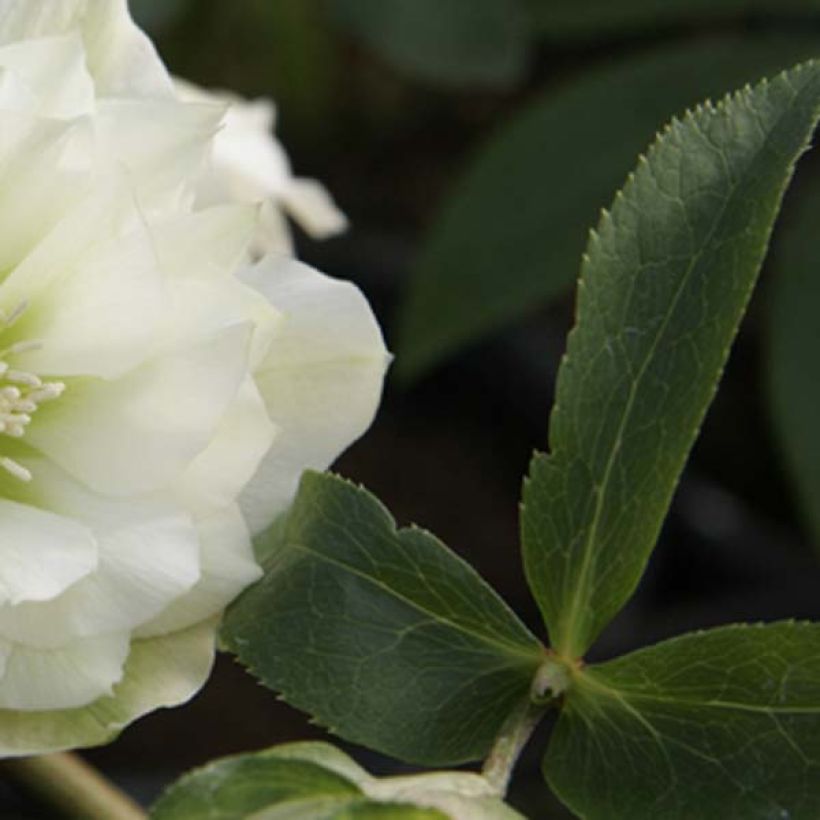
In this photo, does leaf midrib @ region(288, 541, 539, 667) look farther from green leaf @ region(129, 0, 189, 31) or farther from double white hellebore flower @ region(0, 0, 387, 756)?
green leaf @ region(129, 0, 189, 31)

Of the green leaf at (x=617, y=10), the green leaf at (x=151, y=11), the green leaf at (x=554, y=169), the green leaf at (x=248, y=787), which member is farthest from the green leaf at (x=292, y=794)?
the green leaf at (x=617, y=10)

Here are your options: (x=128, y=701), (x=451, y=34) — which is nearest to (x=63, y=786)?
(x=128, y=701)

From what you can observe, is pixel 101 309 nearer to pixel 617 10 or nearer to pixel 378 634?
pixel 378 634

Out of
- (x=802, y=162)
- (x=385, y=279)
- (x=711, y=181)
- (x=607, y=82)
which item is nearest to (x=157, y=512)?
(x=711, y=181)

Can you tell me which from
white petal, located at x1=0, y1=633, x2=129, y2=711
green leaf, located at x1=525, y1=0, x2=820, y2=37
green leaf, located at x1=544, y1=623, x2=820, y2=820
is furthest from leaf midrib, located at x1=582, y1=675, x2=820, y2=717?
green leaf, located at x1=525, y1=0, x2=820, y2=37

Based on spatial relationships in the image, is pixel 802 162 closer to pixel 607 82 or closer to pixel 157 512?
pixel 607 82

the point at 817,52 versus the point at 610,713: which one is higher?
the point at 817,52

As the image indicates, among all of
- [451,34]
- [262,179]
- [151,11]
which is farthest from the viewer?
[451,34]
